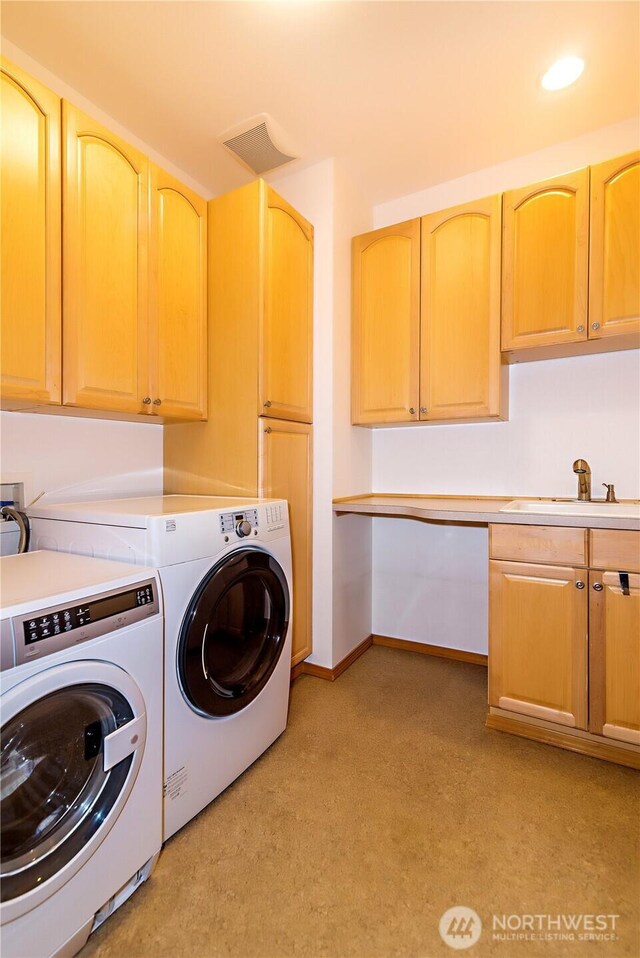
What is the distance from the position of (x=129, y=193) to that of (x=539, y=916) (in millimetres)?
2637

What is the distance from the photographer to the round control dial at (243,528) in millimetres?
1485

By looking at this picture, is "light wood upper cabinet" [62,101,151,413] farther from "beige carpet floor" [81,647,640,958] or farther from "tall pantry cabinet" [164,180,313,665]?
"beige carpet floor" [81,647,640,958]

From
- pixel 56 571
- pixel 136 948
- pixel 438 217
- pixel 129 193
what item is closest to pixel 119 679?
pixel 56 571

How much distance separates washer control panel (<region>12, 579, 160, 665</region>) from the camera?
87cm

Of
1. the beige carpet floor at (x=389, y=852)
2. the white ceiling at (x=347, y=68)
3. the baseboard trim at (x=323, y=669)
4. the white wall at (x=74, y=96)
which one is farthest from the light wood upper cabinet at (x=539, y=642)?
the white wall at (x=74, y=96)

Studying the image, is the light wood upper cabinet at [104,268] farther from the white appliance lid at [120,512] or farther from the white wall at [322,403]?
the white wall at [322,403]

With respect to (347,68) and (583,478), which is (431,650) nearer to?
(583,478)

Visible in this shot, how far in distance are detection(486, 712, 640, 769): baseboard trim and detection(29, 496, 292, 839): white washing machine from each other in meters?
0.92

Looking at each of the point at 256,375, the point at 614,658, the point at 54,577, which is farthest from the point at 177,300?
the point at 614,658

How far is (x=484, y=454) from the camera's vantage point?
247 centimetres

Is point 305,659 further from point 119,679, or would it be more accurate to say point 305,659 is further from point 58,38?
point 58,38

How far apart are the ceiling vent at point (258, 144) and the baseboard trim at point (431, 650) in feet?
9.20

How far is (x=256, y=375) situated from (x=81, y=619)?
1.27m

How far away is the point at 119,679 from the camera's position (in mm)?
1039
